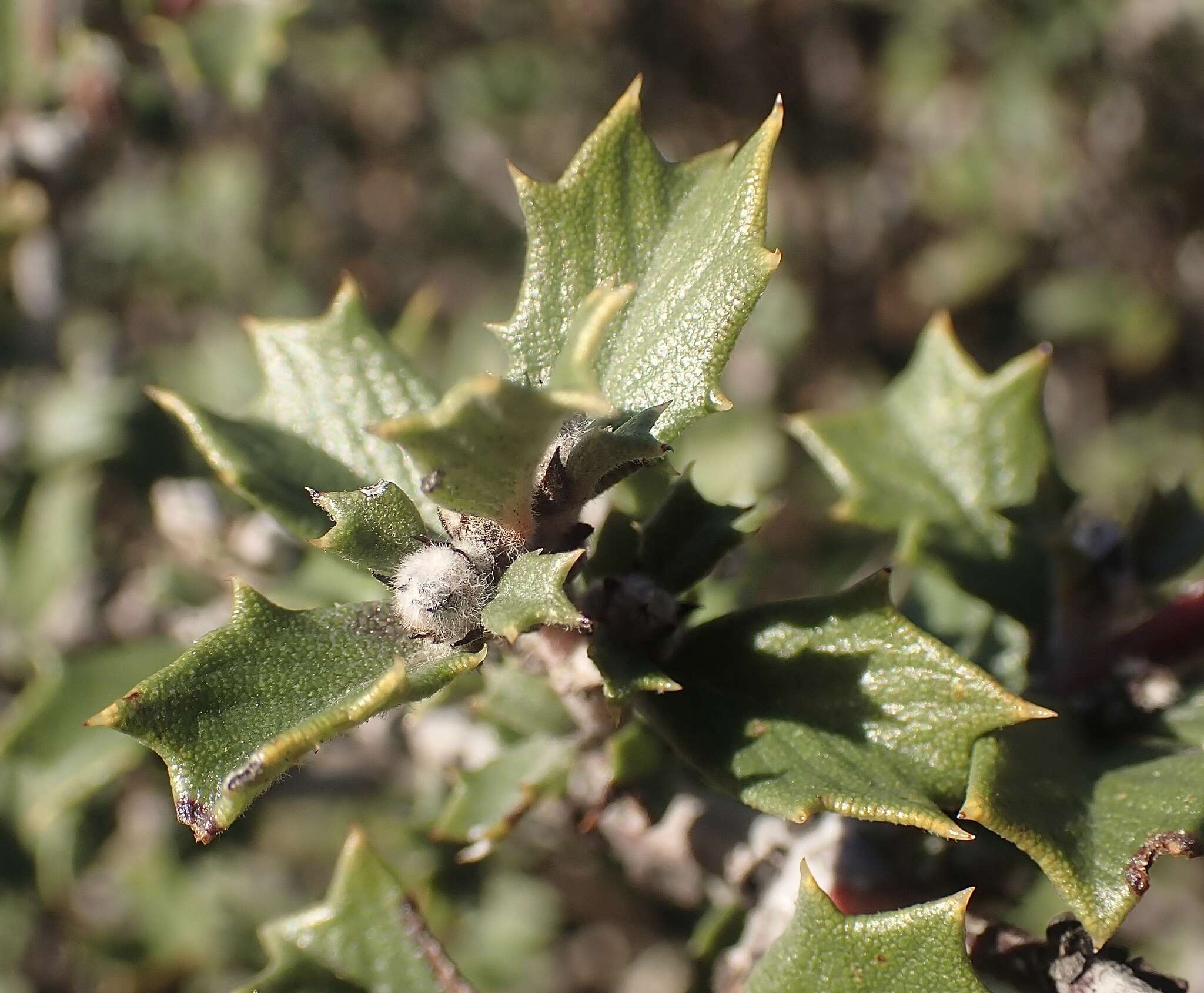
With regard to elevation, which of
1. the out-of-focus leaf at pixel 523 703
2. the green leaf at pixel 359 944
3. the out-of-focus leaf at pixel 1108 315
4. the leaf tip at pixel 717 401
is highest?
the leaf tip at pixel 717 401

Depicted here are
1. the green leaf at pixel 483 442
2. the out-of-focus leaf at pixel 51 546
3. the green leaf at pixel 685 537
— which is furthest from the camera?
the out-of-focus leaf at pixel 51 546

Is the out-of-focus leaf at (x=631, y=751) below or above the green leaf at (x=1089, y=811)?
below

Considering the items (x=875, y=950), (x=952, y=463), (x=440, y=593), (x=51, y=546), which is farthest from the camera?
(x=51, y=546)

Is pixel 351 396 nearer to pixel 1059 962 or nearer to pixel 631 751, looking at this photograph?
pixel 631 751

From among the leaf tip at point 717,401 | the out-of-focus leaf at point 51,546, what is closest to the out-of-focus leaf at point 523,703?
the leaf tip at point 717,401

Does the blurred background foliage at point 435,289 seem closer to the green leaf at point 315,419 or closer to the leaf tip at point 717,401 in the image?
the green leaf at point 315,419

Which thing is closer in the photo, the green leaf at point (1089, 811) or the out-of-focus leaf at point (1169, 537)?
the green leaf at point (1089, 811)

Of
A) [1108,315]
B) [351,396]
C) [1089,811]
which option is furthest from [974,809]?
[1108,315]

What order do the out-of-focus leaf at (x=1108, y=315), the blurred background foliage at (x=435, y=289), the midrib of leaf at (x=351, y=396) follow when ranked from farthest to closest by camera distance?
the out-of-focus leaf at (x=1108, y=315), the blurred background foliage at (x=435, y=289), the midrib of leaf at (x=351, y=396)
